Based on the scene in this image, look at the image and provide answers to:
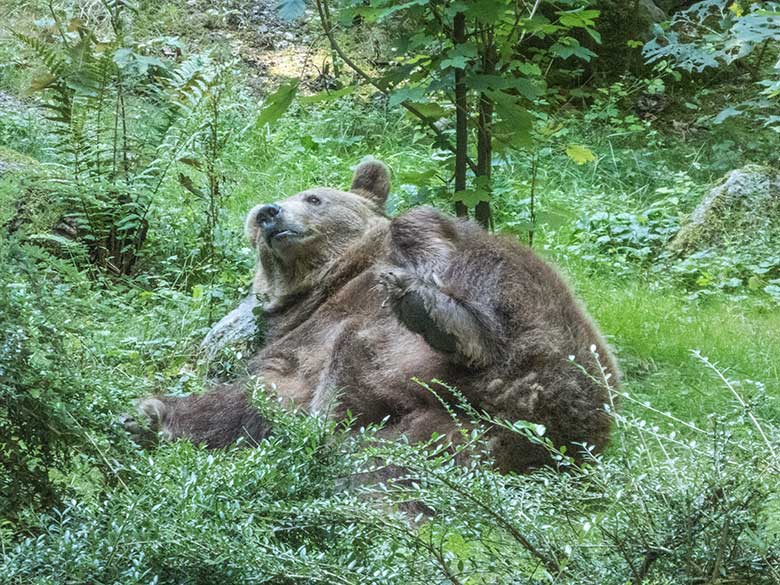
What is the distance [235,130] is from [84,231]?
7.89 feet

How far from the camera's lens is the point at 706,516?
9.35 feet

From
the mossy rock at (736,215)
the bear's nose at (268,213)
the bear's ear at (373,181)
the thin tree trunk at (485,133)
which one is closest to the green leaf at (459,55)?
the thin tree trunk at (485,133)

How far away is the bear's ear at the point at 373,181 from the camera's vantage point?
308 inches

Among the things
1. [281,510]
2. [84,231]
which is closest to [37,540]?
[281,510]

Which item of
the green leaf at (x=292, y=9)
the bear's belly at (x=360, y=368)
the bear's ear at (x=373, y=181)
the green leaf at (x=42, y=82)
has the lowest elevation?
the bear's belly at (x=360, y=368)

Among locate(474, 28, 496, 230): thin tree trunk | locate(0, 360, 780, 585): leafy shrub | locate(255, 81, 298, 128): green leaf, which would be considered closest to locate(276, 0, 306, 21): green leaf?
locate(255, 81, 298, 128): green leaf

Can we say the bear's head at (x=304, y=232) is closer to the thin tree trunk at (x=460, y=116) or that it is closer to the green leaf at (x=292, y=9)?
the thin tree trunk at (x=460, y=116)

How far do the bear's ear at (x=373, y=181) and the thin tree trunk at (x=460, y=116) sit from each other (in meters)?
0.52

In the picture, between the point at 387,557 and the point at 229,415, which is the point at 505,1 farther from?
the point at 387,557

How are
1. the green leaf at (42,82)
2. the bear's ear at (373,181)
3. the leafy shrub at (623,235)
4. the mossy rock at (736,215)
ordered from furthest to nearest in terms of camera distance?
the leafy shrub at (623,235)
the mossy rock at (736,215)
the green leaf at (42,82)
the bear's ear at (373,181)

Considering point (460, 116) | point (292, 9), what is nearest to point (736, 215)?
point (460, 116)

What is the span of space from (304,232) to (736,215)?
467 cm

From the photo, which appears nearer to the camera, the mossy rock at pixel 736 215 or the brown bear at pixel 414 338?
the brown bear at pixel 414 338

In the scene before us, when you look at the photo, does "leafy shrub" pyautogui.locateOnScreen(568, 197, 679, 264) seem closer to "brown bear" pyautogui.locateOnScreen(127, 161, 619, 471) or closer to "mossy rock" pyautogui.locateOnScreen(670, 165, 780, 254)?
"mossy rock" pyautogui.locateOnScreen(670, 165, 780, 254)
